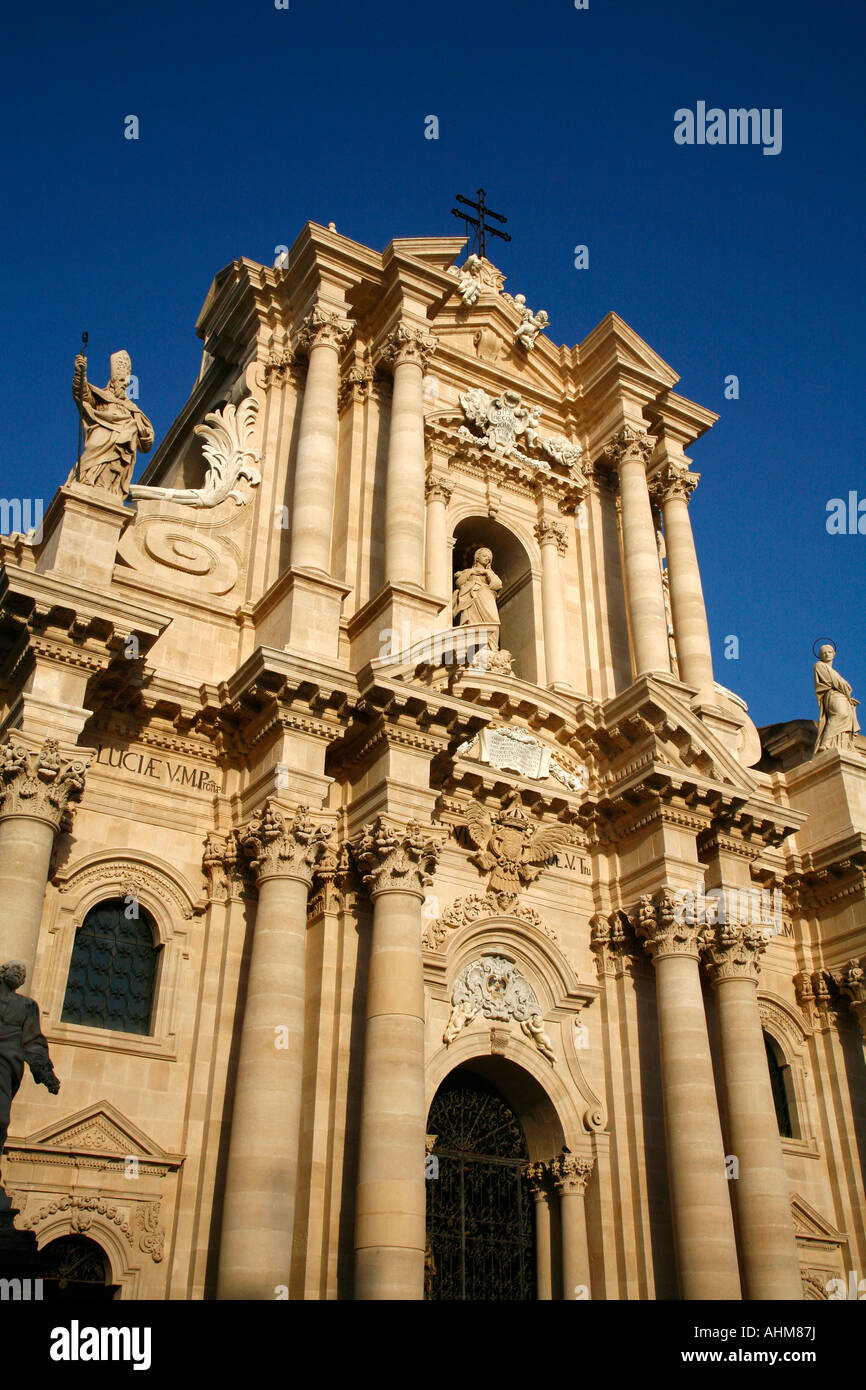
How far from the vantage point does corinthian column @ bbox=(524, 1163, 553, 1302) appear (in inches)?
Result: 652

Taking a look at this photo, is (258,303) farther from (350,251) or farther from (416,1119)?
(416,1119)

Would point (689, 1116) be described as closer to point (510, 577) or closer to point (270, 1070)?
point (270, 1070)

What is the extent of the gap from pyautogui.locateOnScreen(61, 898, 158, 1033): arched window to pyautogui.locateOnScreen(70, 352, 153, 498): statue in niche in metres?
5.43

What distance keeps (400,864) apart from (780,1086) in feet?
28.8

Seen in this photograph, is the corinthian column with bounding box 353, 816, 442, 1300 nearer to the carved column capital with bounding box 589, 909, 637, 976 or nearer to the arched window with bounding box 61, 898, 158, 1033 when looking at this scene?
the arched window with bounding box 61, 898, 158, 1033

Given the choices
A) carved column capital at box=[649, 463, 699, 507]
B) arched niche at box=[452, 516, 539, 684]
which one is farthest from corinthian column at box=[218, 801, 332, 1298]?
carved column capital at box=[649, 463, 699, 507]

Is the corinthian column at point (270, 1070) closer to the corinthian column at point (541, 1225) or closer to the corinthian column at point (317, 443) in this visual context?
the corinthian column at point (317, 443)

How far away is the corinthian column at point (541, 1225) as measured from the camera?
16562 millimetres

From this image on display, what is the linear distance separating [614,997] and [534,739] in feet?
13.0

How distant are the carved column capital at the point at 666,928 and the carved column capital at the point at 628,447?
28.0 ft
